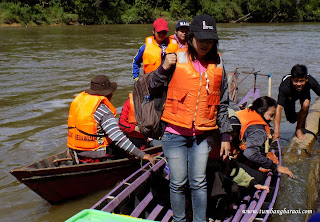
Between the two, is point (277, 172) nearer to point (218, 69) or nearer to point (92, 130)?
point (218, 69)

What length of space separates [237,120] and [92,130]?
157 centimetres

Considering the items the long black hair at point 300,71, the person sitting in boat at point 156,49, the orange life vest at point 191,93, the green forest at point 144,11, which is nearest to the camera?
the orange life vest at point 191,93

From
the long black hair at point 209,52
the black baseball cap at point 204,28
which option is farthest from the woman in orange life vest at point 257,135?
the black baseball cap at point 204,28

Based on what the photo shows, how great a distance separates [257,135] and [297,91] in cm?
198

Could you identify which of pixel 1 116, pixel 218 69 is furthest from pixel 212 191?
pixel 1 116

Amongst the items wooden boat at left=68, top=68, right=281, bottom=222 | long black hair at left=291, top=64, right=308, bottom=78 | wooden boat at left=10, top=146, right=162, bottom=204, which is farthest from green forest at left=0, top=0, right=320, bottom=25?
wooden boat at left=68, top=68, right=281, bottom=222

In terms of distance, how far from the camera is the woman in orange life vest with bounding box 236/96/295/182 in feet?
11.3

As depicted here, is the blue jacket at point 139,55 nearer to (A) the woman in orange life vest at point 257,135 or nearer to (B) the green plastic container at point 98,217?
(A) the woman in orange life vest at point 257,135

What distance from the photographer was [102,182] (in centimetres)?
428

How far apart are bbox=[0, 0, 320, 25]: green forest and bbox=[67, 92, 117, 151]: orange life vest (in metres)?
29.5

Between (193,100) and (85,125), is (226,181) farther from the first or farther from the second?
(85,125)

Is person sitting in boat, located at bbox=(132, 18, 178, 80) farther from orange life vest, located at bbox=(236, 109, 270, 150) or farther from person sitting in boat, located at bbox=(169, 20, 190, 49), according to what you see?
orange life vest, located at bbox=(236, 109, 270, 150)

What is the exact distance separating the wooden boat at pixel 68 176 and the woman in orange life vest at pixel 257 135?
1.29 meters

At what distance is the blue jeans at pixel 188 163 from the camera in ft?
8.65
